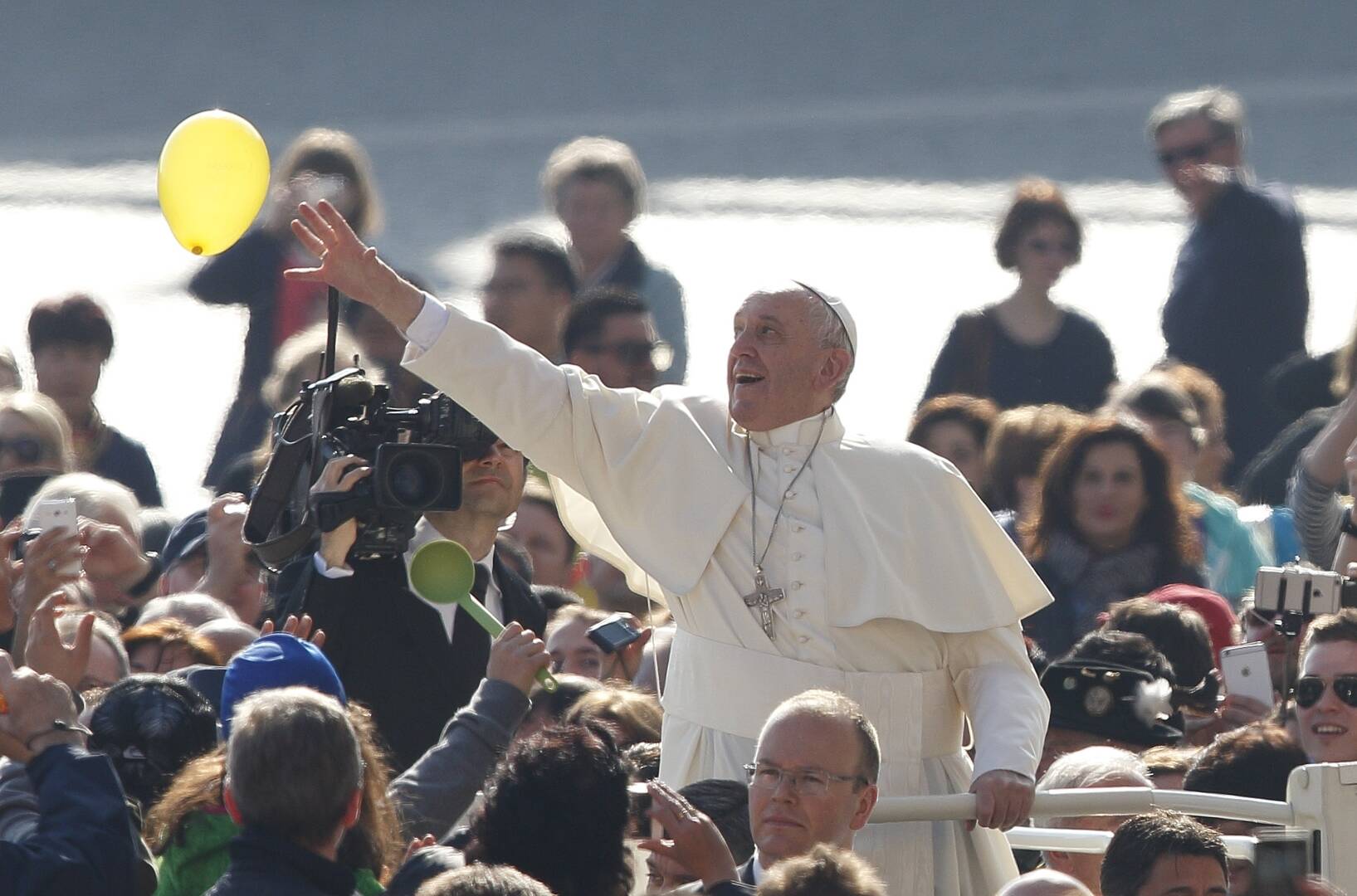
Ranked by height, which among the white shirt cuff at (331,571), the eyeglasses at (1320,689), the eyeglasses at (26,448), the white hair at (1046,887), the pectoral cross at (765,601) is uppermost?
the eyeglasses at (26,448)

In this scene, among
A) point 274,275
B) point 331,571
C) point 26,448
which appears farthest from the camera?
point 274,275

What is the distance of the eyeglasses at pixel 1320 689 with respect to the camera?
582 cm

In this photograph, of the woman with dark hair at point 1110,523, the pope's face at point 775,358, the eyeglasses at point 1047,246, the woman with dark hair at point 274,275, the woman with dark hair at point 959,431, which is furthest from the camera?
the woman with dark hair at point 274,275

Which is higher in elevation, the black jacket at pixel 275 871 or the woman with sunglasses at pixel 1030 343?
the woman with sunglasses at pixel 1030 343

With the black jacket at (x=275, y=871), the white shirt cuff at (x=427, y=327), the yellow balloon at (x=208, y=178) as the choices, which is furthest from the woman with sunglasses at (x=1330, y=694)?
the yellow balloon at (x=208, y=178)

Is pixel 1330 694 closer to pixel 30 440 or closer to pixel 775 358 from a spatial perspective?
pixel 775 358

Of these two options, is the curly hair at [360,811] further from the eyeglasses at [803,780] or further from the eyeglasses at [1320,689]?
the eyeglasses at [1320,689]

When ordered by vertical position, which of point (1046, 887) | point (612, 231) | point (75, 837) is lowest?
point (1046, 887)

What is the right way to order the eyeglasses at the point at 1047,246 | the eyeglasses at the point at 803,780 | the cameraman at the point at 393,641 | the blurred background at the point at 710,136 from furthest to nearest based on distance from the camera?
the blurred background at the point at 710,136
the eyeglasses at the point at 1047,246
the cameraman at the point at 393,641
the eyeglasses at the point at 803,780

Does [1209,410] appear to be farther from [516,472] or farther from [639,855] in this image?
[639,855]

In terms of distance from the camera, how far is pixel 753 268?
43.7 ft

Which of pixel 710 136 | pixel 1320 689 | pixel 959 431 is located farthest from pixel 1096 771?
pixel 710 136

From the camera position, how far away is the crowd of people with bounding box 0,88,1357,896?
4125 mm

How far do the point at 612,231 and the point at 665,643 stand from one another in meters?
3.19
